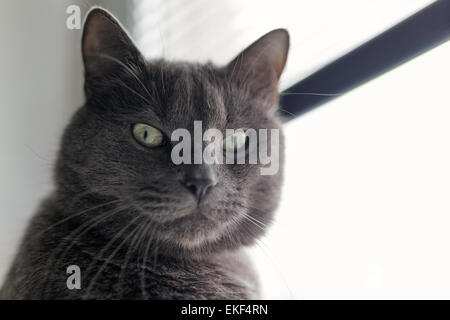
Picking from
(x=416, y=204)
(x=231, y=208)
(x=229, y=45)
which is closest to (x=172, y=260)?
(x=231, y=208)

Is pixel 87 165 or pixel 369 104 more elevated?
pixel 369 104

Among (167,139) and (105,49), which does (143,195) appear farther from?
(105,49)

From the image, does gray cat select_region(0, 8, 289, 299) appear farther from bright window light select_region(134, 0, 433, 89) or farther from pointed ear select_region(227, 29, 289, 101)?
bright window light select_region(134, 0, 433, 89)

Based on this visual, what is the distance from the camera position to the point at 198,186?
79 cm

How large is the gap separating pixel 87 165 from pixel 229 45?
75 centimetres

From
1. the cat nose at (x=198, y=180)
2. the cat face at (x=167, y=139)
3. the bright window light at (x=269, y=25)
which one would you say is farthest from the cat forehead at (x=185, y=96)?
the bright window light at (x=269, y=25)

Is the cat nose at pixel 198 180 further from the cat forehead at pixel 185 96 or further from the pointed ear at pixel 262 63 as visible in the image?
the pointed ear at pixel 262 63

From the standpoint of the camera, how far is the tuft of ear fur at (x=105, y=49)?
3.09 feet

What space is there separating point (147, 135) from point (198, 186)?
19cm

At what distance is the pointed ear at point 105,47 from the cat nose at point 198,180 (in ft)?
1.07

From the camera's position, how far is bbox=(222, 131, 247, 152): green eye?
0.94 m

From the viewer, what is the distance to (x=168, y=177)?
2.64ft

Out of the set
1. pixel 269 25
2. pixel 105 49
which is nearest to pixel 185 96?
pixel 105 49

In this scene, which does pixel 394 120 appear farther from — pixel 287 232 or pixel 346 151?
pixel 287 232
